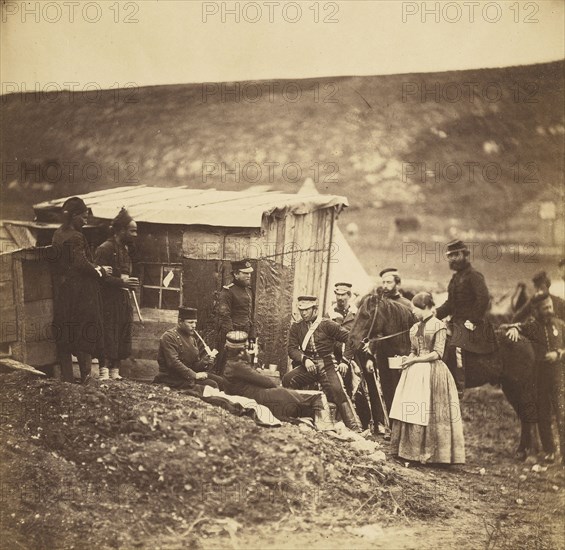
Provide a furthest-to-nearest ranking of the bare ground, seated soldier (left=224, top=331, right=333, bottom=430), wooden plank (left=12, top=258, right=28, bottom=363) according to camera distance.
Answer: wooden plank (left=12, top=258, right=28, bottom=363) < seated soldier (left=224, top=331, right=333, bottom=430) < the bare ground

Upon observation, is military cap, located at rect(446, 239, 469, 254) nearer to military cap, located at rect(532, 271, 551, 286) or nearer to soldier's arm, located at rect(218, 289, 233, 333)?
military cap, located at rect(532, 271, 551, 286)

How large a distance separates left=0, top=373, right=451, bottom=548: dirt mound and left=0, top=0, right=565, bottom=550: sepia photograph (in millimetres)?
22

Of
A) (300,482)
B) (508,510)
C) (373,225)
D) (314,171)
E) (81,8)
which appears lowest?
(508,510)

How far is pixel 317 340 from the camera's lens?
4.51 m

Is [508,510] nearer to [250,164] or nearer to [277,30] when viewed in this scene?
[250,164]

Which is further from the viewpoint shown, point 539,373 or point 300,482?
point 539,373

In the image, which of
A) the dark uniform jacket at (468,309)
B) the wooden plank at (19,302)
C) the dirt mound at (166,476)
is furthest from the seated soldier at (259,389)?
the wooden plank at (19,302)

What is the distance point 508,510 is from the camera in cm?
450

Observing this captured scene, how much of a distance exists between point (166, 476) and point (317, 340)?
1.19 m

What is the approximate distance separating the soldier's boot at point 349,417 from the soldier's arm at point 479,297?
942 mm

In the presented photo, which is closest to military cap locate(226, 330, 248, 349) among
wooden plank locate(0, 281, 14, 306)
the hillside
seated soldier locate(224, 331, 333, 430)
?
seated soldier locate(224, 331, 333, 430)

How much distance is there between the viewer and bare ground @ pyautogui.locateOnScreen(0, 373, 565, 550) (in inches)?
164

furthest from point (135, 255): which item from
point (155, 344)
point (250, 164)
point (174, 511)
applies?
point (174, 511)

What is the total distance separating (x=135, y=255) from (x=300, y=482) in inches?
66.6
